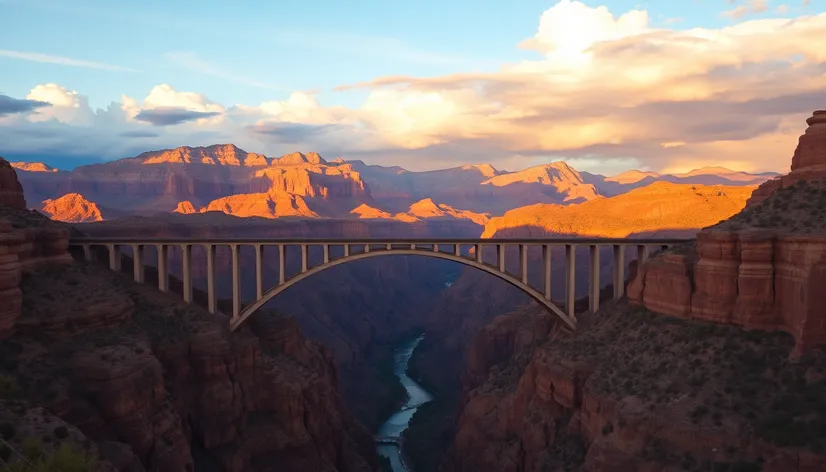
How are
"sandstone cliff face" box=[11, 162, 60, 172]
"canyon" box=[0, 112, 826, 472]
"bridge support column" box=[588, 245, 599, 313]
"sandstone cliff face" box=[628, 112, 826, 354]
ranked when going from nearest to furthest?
"canyon" box=[0, 112, 826, 472] → "sandstone cliff face" box=[628, 112, 826, 354] → "bridge support column" box=[588, 245, 599, 313] → "sandstone cliff face" box=[11, 162, 60, 172]

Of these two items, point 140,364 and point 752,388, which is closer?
point 752,388

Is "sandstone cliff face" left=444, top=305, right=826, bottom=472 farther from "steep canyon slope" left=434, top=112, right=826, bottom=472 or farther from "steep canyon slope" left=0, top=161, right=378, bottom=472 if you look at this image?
"steep canyon slope" left=0, top=161, right=378, bottom=472

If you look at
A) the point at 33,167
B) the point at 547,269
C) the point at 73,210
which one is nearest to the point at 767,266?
the point at 547,269

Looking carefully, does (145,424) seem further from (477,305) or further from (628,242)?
(477,305)

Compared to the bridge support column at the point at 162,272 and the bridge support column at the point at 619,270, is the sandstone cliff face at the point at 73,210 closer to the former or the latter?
the bridge support column at the point at 162,272

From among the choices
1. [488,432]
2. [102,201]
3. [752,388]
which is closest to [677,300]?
[752,388]

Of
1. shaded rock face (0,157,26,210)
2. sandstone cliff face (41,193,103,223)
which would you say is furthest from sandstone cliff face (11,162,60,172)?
shaded rock face (0,157,26,210)
